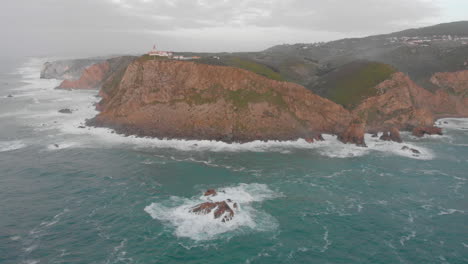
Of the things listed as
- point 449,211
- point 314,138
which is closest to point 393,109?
point 314,138

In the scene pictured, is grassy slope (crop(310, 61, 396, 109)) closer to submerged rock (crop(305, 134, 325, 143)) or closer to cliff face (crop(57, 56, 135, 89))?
submerged rock (crop(305, 134, 325, 143))

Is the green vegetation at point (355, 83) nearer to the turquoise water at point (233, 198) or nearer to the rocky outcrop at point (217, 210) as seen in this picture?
the turquoise water at point (233, 198)

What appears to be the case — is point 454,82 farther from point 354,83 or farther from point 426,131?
point 354,83

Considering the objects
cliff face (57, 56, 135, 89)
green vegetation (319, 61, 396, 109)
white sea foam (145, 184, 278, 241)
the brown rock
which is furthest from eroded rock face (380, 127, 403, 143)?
cliff face (57, 56, 135, 89)

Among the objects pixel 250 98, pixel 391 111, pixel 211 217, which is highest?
pixel 250 98

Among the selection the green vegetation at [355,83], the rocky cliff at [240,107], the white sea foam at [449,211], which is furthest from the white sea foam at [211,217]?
the green vegetation at [355,83]

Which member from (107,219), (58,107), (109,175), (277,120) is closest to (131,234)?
(107,219)
